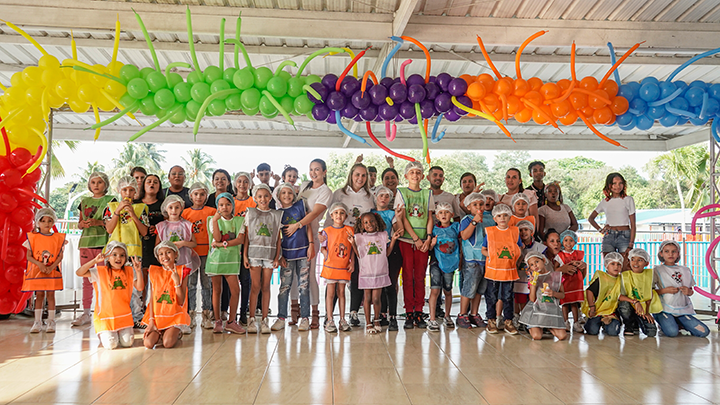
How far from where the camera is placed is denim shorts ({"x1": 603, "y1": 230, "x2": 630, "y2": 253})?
550 centimetres

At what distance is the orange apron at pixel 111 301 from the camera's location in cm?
397

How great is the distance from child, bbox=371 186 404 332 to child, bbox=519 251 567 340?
3.97 ft

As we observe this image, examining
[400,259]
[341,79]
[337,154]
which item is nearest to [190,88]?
[341,79]

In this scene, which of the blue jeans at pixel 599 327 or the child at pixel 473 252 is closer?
the blue jeans at pixel 599 327

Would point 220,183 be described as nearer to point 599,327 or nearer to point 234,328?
point 234,328

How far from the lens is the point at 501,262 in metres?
4.62


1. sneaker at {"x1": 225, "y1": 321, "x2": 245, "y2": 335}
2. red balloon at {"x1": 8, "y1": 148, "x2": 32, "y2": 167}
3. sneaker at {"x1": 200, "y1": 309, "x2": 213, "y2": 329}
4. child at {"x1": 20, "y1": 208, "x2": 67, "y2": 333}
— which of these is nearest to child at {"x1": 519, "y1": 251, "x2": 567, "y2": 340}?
sneaker at {"x1": 225, "y1": 321, "x2": 245, "y2": 335}

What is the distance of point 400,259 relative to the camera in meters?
4.93

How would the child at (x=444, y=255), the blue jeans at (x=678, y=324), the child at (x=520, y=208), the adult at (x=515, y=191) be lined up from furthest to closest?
the adult at (x=515, y=191) → the child at (x=520, y=208) → the child at (x=444, y=255) → the blue jeans at (x=678, y=324)

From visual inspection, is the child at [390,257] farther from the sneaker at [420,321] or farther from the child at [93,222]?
the child at [93,222]

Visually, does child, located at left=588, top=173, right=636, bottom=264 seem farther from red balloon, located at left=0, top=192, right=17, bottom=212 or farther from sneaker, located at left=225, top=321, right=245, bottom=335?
red balloon, located at left=0, top=192, right=17, bottom=212

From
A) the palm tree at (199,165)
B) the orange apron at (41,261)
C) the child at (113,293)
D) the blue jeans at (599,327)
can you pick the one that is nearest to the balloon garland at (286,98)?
the orange apron at (41,261)

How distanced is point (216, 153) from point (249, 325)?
35988mm

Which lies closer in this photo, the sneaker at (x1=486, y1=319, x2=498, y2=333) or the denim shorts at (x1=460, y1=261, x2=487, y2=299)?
the sneaker at (x1=486, y1=319, x2=498, y2=333)
